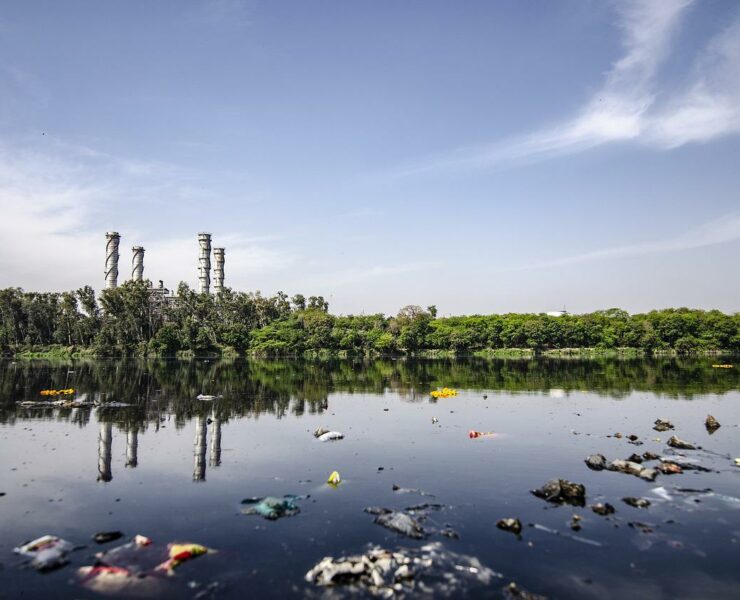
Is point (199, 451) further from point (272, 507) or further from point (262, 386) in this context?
point (262, 386)

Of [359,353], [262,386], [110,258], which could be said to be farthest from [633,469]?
[110,258]

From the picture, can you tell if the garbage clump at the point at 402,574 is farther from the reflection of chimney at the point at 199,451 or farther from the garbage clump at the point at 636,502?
the reflection of chimney at the point at 199,451

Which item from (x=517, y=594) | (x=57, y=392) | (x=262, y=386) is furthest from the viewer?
(x=262, y=386)

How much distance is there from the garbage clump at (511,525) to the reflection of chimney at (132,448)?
1498 cm

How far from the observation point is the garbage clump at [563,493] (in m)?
17.7

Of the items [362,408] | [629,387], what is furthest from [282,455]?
[629,387]

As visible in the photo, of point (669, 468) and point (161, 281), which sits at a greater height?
point (161, 281)

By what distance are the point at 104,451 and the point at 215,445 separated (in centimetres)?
488

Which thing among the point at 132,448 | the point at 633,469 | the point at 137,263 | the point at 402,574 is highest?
the point at 137,263

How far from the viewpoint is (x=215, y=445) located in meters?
26.2

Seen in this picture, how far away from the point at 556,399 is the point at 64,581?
3648 cm

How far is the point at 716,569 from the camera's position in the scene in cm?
1317

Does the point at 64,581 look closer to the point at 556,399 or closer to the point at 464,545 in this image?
the point at 464,545

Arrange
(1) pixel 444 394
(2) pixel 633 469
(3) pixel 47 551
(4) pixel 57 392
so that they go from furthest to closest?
(4) pixel 57 392, (1) pixel 444 394, (2) pixel 633 469, (3) pixel 47 551
